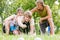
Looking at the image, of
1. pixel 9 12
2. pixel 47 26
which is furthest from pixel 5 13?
pixel 47 26

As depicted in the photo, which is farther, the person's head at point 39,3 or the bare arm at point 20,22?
the person's head at point 39,3

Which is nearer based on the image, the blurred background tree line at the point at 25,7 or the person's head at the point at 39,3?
the person's head at the point at 39,3

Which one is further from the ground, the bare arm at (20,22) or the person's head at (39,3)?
the person's head at (39,3)

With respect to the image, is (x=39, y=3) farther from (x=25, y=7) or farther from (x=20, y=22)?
(x=25, y=7)

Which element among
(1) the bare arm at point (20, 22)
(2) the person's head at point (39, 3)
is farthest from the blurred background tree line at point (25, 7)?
(1) the bare arm at point (20, 22)

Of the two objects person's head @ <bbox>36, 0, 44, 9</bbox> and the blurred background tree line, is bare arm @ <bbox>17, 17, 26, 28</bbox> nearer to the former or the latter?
person's head @ <bbox>36, 0, 44, 9</bbox>

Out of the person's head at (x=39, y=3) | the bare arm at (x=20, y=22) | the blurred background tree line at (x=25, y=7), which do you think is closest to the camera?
the bare arm at (x=20, y=22)

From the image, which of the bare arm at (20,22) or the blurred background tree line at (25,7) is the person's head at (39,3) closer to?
the bare arm at (20,22)

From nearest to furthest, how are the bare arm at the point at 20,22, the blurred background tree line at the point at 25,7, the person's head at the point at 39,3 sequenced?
the bare arm at the point at 20,22
the person's head at the point at 39,3
the blurred background tree line at the point at 25,7

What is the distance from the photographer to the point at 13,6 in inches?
607

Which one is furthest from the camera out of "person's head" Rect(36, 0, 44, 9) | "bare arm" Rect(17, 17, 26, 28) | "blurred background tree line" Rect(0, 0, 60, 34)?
"blurred background tree line" Rect(0, 0, 60, 34)

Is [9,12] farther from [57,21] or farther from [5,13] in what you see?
[57,21]

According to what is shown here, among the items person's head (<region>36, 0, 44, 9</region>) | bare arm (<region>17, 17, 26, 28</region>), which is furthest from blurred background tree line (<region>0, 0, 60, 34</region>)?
bare arm (<region>17, 17, 26, 28</region>)

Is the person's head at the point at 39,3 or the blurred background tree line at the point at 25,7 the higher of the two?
the person's head at the point at 39,3
